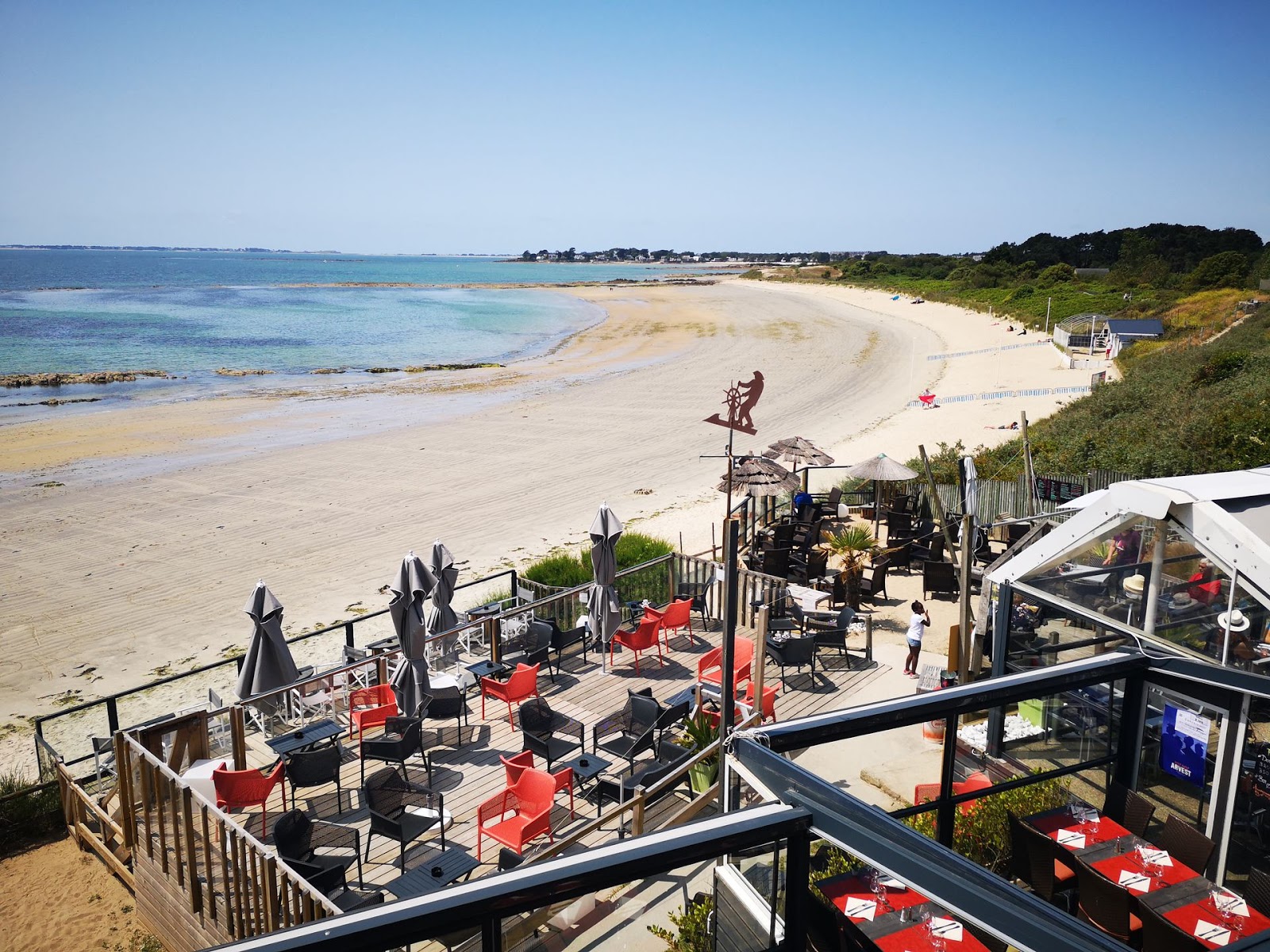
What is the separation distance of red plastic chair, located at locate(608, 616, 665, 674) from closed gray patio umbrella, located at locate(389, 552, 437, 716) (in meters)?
→ 2.74

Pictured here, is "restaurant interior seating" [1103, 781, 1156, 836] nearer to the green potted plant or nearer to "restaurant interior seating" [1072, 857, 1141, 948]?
"restaurant interior seating" [1072, 857, 1141, 948]

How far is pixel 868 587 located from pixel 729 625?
9.20m

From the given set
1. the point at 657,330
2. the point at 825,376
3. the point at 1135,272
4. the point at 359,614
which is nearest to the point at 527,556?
the point at 359,614

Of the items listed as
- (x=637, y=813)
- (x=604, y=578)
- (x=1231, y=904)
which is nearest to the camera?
(x=1231, y=904)

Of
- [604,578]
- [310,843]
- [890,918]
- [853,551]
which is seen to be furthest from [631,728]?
[853,551]

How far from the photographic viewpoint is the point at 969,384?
42.4 metres

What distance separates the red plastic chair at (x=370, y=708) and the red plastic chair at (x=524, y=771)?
2.07 meters

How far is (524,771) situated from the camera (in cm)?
862

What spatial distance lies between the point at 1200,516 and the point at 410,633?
8.30 metres

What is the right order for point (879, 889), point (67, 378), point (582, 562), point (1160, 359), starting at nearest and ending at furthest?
point (879, 889) → point (582, 562) → point (1160, 359) → point (67, 378)

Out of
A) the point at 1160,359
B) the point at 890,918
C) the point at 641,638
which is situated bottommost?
the point at 641,638

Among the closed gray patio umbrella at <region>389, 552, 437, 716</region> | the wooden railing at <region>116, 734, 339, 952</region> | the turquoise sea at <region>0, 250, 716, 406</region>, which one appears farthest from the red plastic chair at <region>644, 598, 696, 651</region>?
the turquoise sea at <region>0, 250, 716, 406</region>

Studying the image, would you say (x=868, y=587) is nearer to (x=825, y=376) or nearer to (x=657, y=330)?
(x=825, y=376)

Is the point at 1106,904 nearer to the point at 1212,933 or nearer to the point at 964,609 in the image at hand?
the point at 1212,933
